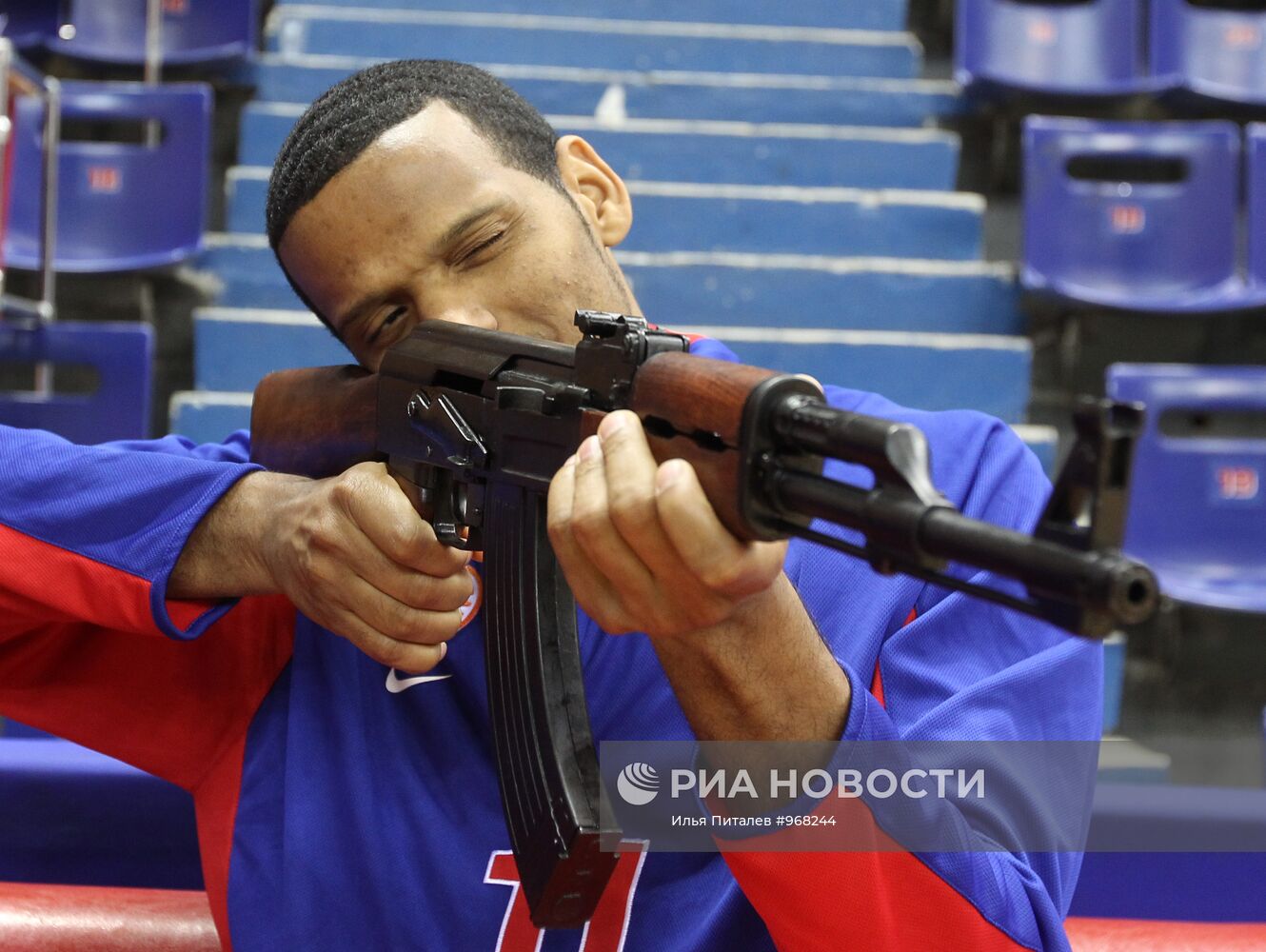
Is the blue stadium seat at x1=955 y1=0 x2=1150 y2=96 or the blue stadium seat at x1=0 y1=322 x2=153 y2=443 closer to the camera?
the blue stadium seat at x1=0 y1=322 x2=153 y2=443

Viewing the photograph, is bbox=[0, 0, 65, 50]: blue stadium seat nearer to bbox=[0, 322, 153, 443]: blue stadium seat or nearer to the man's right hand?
bbox=[0, 322, 153, 443]: blue stadium seat

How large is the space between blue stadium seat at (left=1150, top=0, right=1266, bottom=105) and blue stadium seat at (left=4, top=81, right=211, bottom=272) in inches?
91.3

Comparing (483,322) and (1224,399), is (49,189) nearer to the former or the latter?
(483,322)

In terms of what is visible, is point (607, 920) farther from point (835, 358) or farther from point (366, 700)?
point (835, 358)

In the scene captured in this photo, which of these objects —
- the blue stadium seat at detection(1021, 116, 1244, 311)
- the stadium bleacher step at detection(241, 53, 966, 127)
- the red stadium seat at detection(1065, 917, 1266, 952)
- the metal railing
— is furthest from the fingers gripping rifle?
the stadium bleacher step at detection(241, 53, 966, 127)

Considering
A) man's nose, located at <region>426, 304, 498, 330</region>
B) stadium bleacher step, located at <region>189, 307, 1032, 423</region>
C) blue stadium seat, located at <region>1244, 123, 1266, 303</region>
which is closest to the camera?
man's nose, located at <region>426, 304, 498, 330</region>

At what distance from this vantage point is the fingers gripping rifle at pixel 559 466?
0.45 meters

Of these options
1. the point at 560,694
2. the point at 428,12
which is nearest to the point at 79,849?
the point at 560,694

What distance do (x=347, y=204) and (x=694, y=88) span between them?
2342 millimetres

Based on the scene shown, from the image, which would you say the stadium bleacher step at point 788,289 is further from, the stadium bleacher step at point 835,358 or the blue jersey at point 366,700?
the blue jersey at point 366,700

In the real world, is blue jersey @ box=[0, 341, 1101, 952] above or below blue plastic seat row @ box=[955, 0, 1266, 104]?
below

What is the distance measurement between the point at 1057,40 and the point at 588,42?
Answer: 3.92 feet

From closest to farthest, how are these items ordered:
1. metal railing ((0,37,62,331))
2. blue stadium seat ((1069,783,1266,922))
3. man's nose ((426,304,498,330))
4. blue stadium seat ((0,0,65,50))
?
1. man's nose ((426,304,498,330))
2. blue stadium seat ((1069,783,1266,922))
3. metal railing ((0,37,62,331))
4. blue stadium seat ((0,0,65,50))

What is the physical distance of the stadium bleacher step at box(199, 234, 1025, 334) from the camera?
2.50 m
